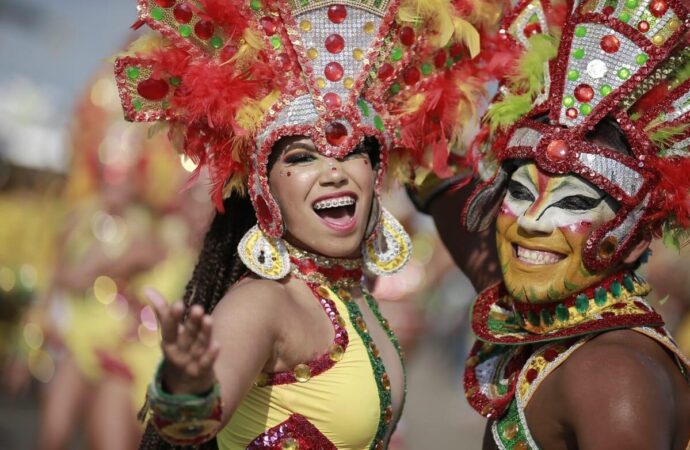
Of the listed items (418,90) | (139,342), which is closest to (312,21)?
(418,90)

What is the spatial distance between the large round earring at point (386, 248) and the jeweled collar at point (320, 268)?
0.30ft

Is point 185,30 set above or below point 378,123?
above

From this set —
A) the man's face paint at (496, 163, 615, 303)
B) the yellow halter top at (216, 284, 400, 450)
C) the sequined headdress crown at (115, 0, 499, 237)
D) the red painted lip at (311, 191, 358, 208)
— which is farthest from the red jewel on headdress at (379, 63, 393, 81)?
the yellow halter top at (216, 284, 400, 450)

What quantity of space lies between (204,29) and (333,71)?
1.30 ft

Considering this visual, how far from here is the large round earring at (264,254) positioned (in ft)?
10.3

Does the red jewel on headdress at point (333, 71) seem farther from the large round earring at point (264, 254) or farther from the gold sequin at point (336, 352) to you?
the gold sequin at point (336, 352)

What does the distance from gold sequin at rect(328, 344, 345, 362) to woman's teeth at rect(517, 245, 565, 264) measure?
0.58 meters

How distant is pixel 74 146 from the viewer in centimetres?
776

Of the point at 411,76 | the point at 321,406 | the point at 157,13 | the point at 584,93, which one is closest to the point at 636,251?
the point at 584,93

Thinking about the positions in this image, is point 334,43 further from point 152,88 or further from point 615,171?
point 615,171

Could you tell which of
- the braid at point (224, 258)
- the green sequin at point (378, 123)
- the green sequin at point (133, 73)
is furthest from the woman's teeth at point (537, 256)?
the green sequin at point (133, 73)

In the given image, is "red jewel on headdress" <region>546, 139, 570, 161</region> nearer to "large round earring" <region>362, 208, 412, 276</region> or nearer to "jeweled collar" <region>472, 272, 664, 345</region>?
"jeweled collar" <region>472, 272, 664, 345</region>

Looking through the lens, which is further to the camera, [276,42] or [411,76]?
[411,76]

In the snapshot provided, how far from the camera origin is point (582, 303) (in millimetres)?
3105
